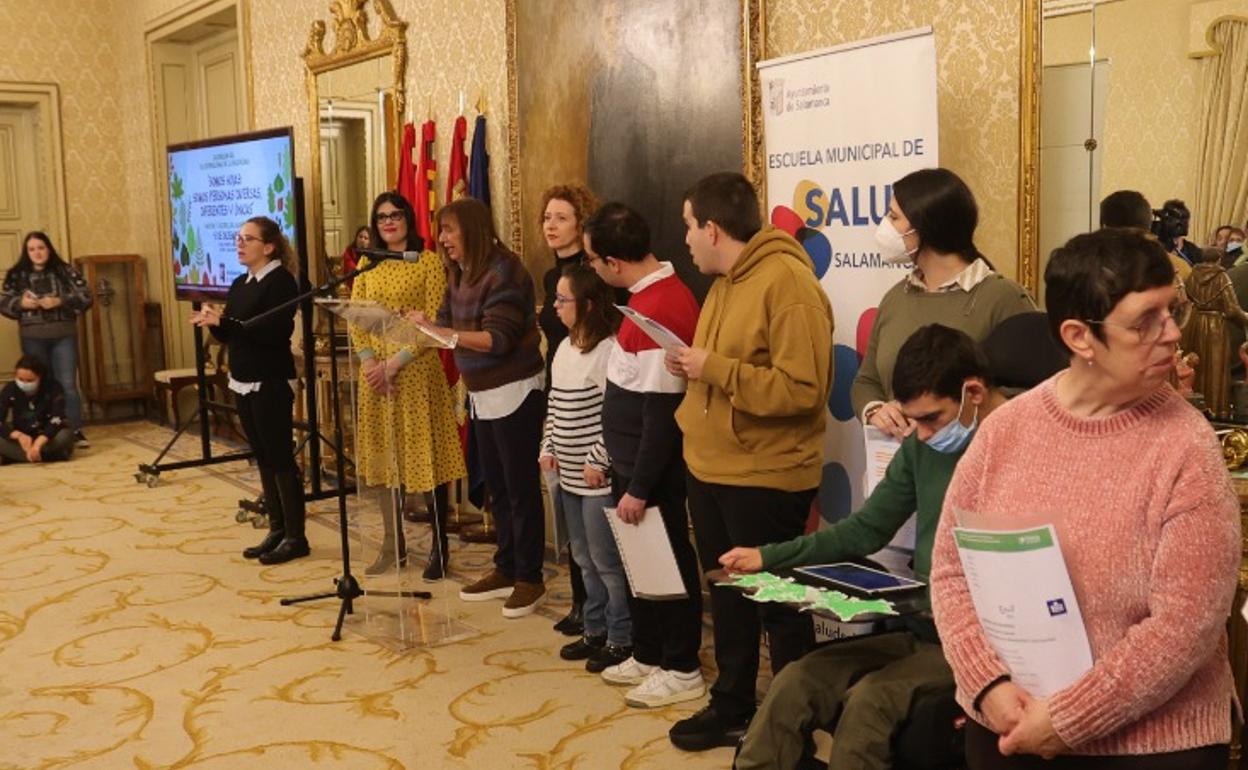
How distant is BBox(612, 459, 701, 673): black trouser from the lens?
3.39 m

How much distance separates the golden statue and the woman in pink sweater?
49.7 inches

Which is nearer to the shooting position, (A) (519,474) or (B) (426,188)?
(A) (519,474)

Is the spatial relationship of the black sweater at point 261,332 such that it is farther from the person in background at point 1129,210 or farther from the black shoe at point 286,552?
the person in background at point 1129,210

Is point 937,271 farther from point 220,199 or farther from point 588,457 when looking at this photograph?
point 220,199

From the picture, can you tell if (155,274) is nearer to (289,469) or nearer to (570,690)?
(289,469)

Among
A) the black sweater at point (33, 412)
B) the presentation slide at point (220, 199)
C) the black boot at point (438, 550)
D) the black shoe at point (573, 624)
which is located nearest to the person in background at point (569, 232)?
the black shoe at point (573, 624)

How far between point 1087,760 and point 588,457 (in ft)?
7.10

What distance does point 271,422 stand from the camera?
5008mm

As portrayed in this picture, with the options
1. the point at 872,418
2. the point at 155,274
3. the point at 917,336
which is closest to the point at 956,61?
the point at 872,418

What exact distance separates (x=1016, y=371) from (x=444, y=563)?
108 inches

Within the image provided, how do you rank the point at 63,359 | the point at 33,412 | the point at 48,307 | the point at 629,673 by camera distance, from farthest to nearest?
1. the point at 63,359
2. the point at 48,307
3. the point at 33,412
4. the point at 629,673

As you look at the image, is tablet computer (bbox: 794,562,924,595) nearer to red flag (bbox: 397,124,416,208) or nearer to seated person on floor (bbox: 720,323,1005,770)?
seated person on floor (bbox: 720,323,1005,770)

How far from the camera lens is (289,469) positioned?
202 inches

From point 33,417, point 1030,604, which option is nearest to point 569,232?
point 1030,604
